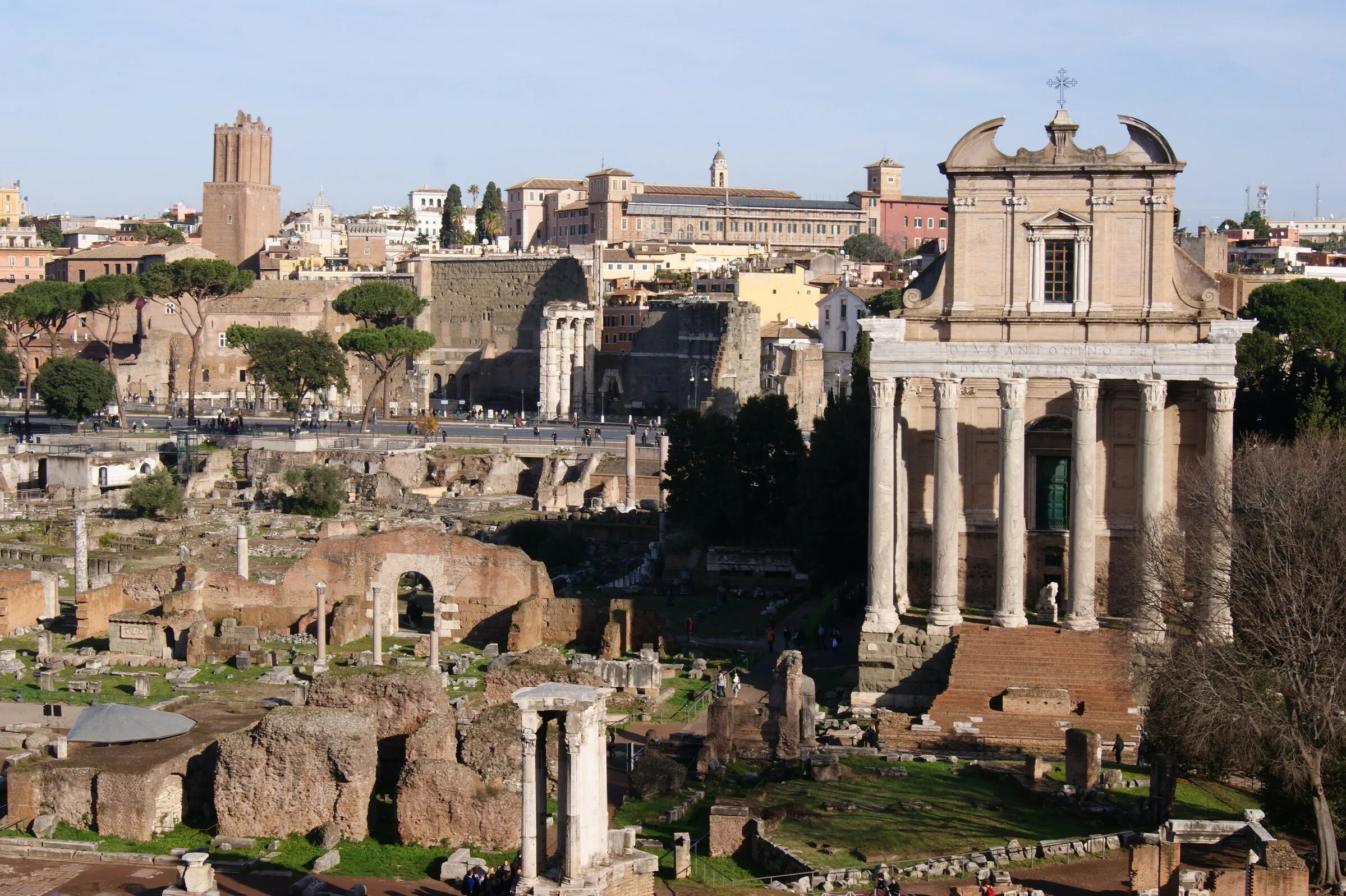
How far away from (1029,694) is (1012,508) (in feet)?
11.3

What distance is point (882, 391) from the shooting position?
3164 centimetres

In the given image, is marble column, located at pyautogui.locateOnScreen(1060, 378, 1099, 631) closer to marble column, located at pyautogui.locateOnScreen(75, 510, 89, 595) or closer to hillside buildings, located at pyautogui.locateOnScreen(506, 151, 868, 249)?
marble column, located at pyautogui.locateOnScreen(75, 510, 89, 595)

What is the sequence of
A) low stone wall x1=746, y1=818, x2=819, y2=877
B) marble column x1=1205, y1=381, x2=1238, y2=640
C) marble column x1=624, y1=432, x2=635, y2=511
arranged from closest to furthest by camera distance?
low stone wall x1=746, y1=818, x2=819, y2=877
marble column x1=1205, y1=381, x2=1238, y2=640
marble column x1=624, y1=432, x2=635, y2=511

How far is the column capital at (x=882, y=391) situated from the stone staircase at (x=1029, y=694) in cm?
393

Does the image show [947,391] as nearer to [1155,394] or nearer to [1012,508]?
[1012,508]

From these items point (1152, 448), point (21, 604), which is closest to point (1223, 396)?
point (1152, 448)

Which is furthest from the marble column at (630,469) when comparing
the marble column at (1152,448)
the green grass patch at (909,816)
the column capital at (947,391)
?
the green grass patch at (909,816)

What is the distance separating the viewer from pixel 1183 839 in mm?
22156

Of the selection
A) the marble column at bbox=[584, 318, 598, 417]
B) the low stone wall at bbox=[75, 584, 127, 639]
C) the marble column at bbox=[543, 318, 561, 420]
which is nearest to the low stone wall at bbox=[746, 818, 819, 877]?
the low stone wall at bbox=[75, 584, 127, 639]

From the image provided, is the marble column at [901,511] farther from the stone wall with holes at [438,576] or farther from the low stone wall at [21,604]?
the low stone wall at [21,604]

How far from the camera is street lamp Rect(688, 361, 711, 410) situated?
8656 centimetres

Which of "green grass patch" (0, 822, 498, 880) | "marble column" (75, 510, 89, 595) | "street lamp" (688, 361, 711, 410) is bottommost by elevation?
"green grass patch" (0, 822, 498, 880)

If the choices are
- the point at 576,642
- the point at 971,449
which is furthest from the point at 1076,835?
the point at 576,642

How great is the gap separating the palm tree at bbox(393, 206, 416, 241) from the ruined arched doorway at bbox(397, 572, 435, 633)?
4884 inches
